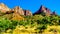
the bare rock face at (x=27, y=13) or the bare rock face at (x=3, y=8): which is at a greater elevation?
the bare rock face at (x=3, y=8)

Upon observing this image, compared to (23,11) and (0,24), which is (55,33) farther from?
(23,11)

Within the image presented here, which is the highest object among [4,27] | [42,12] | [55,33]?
[42,12]

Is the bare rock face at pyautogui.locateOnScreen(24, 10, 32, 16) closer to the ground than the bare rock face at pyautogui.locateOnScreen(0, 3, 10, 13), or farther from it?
closer to the ground

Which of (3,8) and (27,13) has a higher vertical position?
(3,8)

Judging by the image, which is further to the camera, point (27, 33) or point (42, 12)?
point (42, 12)

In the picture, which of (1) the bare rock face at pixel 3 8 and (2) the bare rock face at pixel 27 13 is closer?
(1) the bare rock face at pixel 3 8

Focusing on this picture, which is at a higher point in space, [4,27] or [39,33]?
[4,27]

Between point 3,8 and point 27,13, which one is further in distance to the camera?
point 27,13

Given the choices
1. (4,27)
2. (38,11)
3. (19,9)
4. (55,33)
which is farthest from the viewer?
(38,11)

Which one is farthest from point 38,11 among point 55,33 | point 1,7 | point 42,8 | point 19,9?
point 55,33

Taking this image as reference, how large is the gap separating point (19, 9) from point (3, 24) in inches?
3219

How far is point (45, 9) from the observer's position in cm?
13725

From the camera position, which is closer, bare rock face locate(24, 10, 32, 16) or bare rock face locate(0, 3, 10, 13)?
bare rock face locate(0, 3, 10, 13)

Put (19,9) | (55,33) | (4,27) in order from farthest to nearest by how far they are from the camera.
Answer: (19,9) < (4,27) < (55,33)
